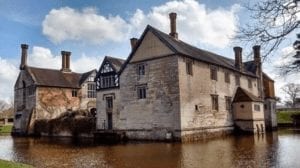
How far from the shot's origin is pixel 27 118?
139 ft

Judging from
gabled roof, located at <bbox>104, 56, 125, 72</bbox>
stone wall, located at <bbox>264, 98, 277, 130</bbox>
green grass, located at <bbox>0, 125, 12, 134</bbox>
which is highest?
gabled roof, located at <bbox>104, 56, 125, 72</bbox>

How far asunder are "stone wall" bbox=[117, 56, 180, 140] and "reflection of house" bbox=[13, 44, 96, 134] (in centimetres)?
1693

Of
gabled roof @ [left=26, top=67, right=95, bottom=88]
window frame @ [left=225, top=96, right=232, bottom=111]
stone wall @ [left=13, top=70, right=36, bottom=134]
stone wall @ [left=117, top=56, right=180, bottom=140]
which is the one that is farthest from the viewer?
gabled roof @ [left=26, top=67, right=95, bottom=88]

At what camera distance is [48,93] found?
141 ft

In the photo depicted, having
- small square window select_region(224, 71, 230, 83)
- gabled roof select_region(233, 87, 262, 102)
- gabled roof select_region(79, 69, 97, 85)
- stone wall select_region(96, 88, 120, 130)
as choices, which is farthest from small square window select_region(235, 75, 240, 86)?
gabled roof select_region(79, 69, 97, 85)

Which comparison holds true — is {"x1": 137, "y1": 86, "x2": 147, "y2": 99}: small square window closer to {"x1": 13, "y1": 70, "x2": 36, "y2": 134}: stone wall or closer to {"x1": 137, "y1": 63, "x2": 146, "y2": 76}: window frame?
{"x1": 137, "y1": 63, "x2": 146, "y2": 76}: window frame

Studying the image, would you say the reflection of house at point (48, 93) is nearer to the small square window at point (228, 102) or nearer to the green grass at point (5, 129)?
the green grass at point (5, 129)

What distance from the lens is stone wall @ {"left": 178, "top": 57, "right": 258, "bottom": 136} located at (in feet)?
84.2

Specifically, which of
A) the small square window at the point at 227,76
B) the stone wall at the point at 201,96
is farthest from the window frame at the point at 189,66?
the small square window at the point at 227,76

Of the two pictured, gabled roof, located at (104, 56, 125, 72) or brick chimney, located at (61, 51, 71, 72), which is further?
brick chimney, located at (61, 51, 71, 72)

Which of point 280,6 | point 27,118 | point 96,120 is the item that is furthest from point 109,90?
point 280,6

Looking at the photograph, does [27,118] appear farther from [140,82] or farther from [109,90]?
[140,82]

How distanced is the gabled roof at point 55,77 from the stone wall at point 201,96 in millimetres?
22113

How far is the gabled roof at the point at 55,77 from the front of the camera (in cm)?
4286
